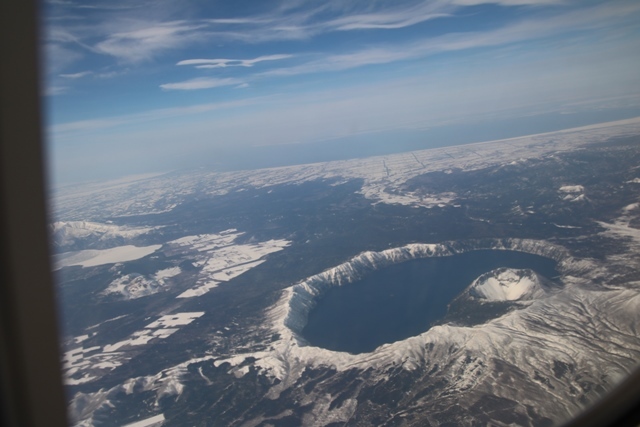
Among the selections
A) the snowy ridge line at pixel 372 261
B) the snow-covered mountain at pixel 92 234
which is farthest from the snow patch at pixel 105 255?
the snowy ridge line at pixel 372 261

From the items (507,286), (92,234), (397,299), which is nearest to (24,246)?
(507,286)

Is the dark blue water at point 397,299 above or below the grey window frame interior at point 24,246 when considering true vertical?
below

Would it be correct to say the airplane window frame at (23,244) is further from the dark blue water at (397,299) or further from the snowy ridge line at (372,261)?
the snowy ridge line at (372,261)

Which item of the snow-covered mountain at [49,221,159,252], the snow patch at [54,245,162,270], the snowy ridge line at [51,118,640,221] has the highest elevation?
the snowy ridge line at [51,118,640,221]

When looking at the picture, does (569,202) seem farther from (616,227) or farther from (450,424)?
(450,424)

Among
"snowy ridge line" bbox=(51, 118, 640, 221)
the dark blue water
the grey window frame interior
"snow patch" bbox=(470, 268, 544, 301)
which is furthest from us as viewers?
"snowy ridge line" bbox=(51, 118, 640, 221)

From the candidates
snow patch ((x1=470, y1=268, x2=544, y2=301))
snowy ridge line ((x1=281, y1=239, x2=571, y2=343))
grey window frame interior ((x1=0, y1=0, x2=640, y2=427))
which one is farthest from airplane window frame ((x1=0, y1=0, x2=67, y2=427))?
snow patch ((x1=470, y1=268, x2=544, y2=301))

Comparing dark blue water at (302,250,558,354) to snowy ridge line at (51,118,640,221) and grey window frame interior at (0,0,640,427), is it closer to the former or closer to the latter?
snowy ridge line at (51,118,640,221)
